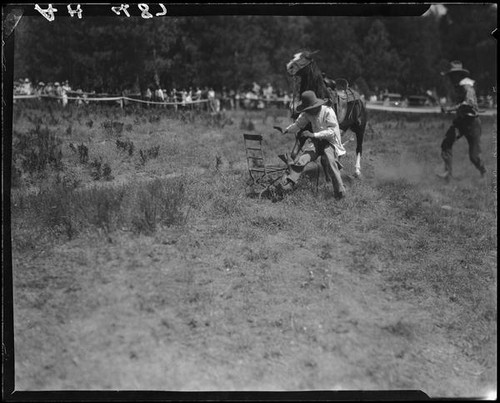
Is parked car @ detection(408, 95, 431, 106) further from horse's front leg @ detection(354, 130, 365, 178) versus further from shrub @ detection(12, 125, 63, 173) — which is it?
shrub @ detection(12, 125, 63, 173)

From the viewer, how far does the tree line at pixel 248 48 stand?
182 inches

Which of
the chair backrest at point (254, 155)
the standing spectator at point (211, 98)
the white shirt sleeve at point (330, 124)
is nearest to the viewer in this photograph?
the chair backrest at point (254, 155)

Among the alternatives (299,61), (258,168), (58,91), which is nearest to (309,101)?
(299,61)

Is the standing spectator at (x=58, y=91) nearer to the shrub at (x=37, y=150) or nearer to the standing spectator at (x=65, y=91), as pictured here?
the standing spectator at (x=65, y=91)

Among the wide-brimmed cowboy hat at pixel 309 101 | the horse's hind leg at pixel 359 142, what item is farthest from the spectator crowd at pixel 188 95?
the horse's hind leg at pixel 359 142

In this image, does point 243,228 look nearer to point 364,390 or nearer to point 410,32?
point 364,390

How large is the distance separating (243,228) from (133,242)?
1.28 meters

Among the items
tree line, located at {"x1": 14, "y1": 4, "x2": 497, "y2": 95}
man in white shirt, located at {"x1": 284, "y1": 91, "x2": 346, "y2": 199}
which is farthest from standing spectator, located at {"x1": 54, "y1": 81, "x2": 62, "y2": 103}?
man in white shirt, located at {"x1": 284, "y1": 91, "x2": 346, "y2": 199}

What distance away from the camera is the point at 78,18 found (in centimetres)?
450

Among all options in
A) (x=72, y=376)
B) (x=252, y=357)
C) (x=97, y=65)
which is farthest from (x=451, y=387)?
(x=97, y=65)

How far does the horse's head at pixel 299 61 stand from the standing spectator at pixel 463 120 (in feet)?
5.35

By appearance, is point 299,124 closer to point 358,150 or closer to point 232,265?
point 358,150

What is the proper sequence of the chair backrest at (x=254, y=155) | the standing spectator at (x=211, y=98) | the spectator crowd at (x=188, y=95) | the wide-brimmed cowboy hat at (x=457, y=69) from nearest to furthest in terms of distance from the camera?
the wide-brimmed cowboy hat at (x=457, y=69)
the spectator crowd at (x=188, y=95)
the chair backrest at (x=254, y=155)
the standing spectator at (x=211, y=98)

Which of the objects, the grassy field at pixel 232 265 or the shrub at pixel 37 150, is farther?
the shrub at pixel 37 150
